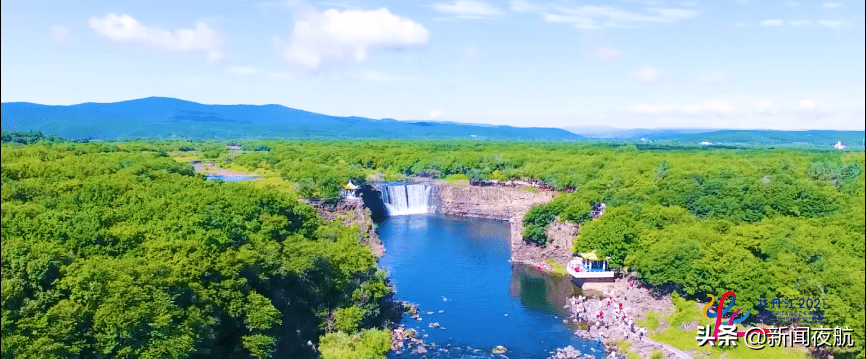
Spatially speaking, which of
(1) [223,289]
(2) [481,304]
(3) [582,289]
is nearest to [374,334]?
(1) [223,289]

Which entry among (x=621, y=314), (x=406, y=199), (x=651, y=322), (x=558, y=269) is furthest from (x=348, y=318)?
(x=406, y=199)

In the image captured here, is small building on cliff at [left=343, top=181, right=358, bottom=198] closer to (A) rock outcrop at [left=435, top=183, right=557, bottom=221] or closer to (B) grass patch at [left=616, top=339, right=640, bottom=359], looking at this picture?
(A) rock outcrop at [left=435, top=183, right=557, bottom=221]

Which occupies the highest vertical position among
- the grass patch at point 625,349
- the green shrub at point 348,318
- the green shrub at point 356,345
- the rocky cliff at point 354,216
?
the rocky cliff at point 354,216

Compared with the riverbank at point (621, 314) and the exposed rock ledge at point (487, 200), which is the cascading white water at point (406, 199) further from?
the riverbank at point (621, 314)

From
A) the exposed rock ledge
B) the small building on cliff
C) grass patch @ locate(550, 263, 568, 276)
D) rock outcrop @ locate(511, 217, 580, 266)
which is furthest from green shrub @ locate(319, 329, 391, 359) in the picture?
the small building on cliff

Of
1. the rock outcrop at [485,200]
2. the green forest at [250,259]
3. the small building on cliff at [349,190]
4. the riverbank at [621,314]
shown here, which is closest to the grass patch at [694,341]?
the riverbank at [621,314]

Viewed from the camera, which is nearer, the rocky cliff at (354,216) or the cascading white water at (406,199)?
the rocky cliff at (354,216)
